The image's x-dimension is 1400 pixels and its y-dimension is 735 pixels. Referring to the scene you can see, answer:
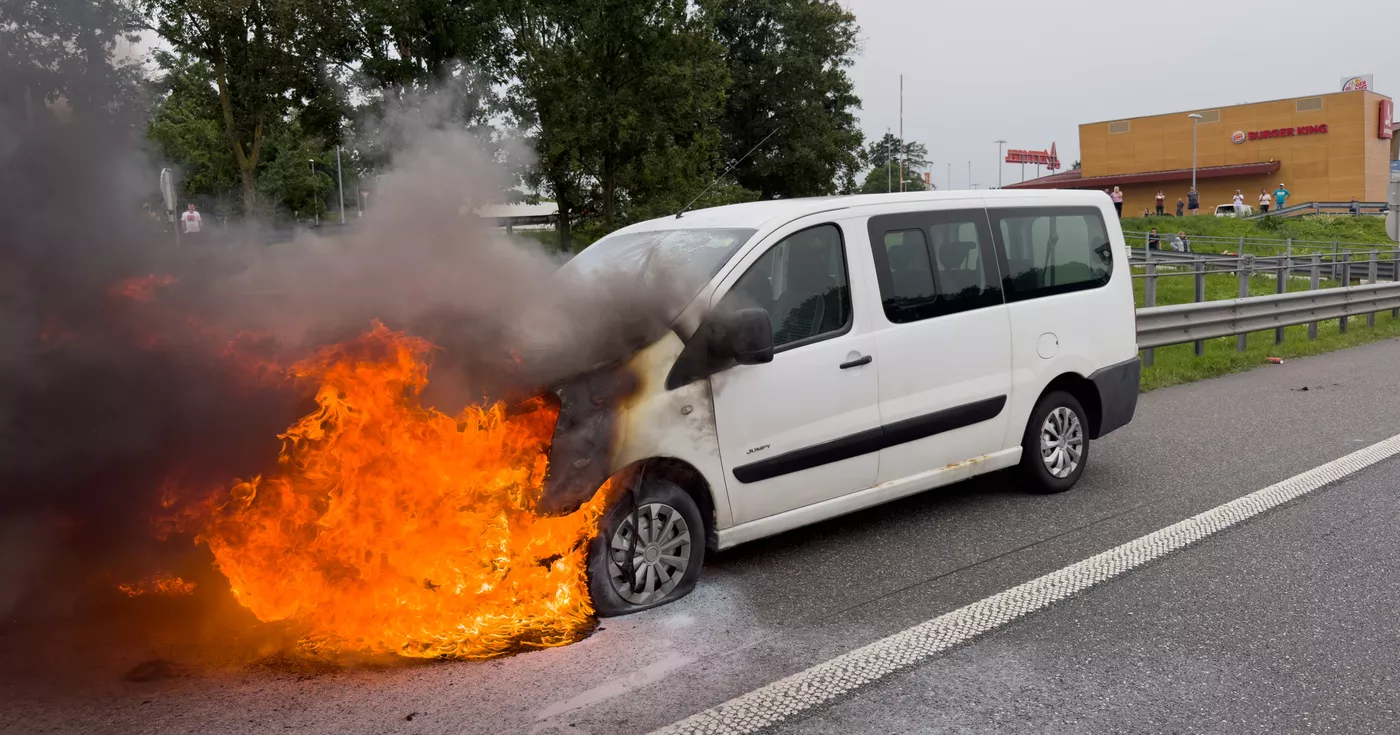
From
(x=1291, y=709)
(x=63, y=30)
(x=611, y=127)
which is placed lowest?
(x=1291, y=709)

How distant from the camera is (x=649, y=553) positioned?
4387 millimetres

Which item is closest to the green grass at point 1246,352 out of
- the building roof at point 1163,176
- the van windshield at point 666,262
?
the van windshield at point 666,262

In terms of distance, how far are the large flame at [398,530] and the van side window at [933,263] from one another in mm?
2080

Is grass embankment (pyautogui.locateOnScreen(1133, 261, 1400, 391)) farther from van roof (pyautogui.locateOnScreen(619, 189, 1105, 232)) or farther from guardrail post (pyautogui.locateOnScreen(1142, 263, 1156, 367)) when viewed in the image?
van roof (pyautogui.locateOnScreen(619, 189, 1105, 232))

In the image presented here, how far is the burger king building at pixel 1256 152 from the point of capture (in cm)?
5847

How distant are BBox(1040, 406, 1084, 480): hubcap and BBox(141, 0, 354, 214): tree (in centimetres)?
715

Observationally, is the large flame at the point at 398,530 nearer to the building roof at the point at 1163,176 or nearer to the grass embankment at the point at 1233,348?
the grass embankment at the point at 1233,348

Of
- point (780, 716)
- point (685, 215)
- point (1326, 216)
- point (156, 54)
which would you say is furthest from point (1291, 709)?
point (1326, 216)

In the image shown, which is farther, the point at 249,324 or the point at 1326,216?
the point at 1326,216

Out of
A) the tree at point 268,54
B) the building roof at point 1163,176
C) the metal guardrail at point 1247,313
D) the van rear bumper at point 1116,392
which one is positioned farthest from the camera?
the building roof at point 1163,176

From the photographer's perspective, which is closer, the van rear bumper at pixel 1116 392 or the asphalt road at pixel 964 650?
the asphalt road at pixel 964 650

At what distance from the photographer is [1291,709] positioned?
11.0 feet

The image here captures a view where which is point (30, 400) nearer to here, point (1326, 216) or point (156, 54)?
point (156, 54)

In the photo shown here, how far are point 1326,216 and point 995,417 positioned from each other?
46753mm
